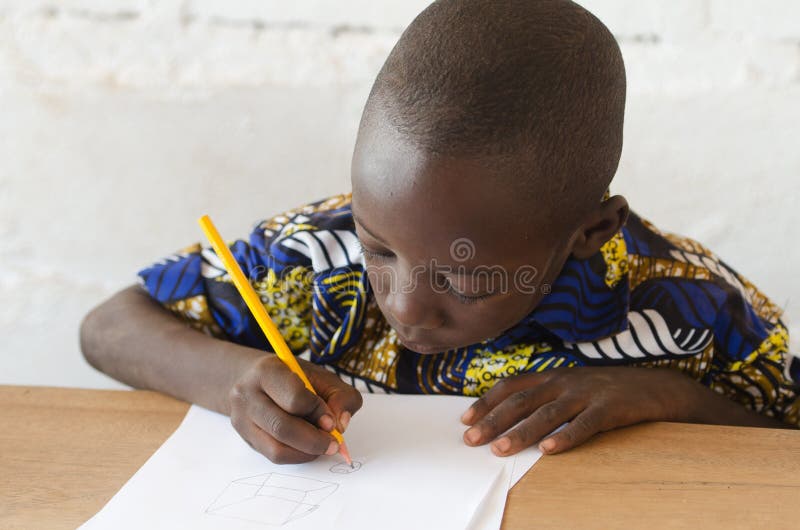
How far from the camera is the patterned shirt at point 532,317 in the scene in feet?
2.38

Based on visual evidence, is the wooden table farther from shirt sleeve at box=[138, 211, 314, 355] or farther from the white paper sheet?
shirt sleeve at box=[138, 211, 314, 355]

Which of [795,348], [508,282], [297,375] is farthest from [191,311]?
[795,348]

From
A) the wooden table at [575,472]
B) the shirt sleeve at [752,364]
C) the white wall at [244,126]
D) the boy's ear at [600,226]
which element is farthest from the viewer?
the white wall at [244,126]

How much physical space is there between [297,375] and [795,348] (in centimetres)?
78

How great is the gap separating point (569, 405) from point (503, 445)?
69 mm

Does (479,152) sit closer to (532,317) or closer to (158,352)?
(532,317)

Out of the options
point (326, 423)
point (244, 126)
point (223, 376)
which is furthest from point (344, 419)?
→ point (244, 126)

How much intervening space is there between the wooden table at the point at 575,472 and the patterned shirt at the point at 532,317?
11cm

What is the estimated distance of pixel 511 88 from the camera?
530 millimetres

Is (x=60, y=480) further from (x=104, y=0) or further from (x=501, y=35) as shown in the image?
(x=104, y=0)

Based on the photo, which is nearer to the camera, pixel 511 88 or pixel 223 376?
pixel 511 88

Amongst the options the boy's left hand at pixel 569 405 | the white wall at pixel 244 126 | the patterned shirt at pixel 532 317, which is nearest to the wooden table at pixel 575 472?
the boy's left hand at pixel 569 405

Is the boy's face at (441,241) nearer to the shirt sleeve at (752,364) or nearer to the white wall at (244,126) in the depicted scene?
the shirt sleeve at (752,364)

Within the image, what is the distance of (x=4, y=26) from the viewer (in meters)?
1.15
